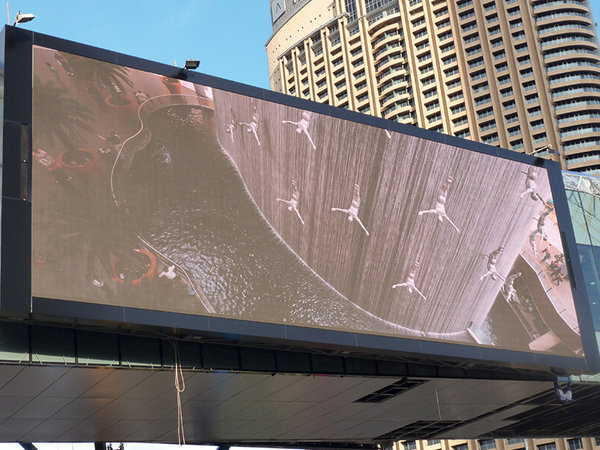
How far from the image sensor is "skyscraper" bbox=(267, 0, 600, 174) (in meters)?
117

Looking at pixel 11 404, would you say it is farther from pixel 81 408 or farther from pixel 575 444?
pixel 575 444

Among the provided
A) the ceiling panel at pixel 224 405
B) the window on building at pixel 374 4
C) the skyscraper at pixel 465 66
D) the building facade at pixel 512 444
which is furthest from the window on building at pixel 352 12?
the ceiling panel at pixel 224 405

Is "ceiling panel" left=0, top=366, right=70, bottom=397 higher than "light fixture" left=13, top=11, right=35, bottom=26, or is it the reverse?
"light fixture" left=13, top=11, right=35, bottom=26

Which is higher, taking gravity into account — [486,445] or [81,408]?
[486,445]

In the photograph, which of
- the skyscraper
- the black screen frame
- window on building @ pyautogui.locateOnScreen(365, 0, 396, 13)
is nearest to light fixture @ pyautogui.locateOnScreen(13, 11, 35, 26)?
the black screen frame

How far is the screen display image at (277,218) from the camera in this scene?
2541 cm

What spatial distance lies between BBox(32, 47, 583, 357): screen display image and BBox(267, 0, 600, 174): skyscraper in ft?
271

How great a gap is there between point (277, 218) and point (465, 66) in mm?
101035

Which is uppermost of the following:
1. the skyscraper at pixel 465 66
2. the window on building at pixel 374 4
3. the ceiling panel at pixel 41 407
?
the window on building at pixel 374 4

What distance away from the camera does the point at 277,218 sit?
29500 millimetres

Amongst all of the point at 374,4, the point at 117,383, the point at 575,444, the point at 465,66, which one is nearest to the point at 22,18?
the point at 117,383

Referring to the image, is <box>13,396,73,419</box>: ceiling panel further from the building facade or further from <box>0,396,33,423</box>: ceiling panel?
the building facade

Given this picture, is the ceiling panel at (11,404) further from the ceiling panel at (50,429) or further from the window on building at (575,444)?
the window on building at (575,444)

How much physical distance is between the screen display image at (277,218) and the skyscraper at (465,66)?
271ft
